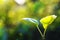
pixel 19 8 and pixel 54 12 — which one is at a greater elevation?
pixel 19 8

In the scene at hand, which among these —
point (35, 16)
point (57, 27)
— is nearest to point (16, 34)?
point (35, 16)

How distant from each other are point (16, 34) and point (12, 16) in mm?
132

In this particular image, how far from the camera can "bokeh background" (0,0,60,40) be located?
93cm

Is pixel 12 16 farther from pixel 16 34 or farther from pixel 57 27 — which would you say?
pixel 57 27

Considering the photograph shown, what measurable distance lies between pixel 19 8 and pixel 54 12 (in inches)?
9.9

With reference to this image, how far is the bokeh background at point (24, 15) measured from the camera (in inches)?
36.6

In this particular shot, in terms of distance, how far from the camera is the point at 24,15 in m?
0.97

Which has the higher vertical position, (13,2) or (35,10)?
(13,2)

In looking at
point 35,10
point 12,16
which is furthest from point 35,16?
point 12,16

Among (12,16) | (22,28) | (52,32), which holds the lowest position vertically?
(52,32)

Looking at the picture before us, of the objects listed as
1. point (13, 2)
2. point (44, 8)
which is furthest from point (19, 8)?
point (44, 8)

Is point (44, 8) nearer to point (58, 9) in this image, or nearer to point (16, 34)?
point (58, 9)

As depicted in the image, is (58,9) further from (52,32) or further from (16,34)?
(16,34)

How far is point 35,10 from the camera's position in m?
0.96
